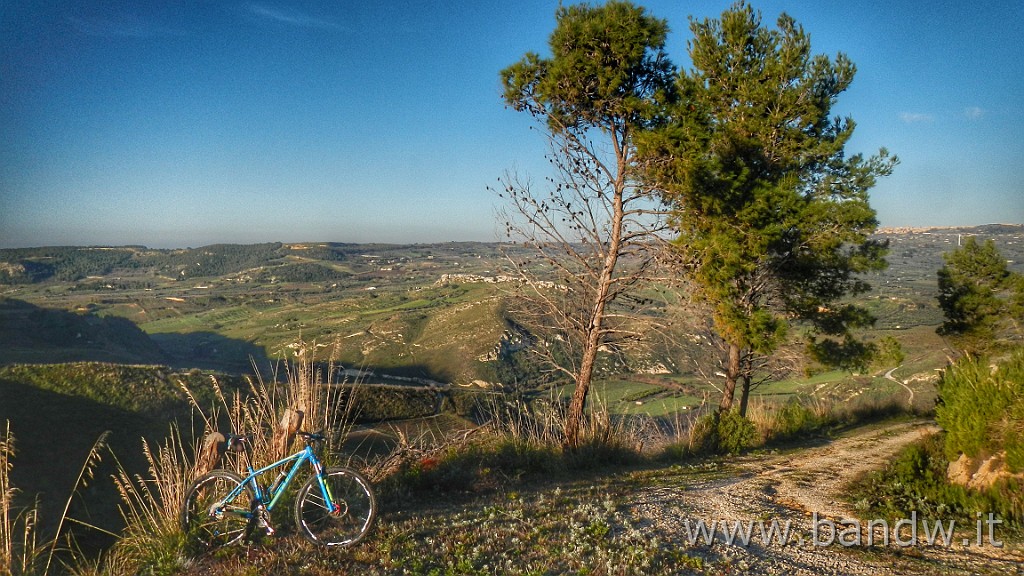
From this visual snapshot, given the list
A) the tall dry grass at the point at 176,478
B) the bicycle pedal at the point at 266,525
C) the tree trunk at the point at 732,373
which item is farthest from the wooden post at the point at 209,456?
the tree trunk at the point at 732,373

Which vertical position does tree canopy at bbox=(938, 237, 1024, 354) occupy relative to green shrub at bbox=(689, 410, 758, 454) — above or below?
above

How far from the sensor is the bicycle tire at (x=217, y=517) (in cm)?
453

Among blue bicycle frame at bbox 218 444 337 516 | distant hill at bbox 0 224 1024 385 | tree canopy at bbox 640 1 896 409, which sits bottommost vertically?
distant hill at bbox 0 224 1024 385

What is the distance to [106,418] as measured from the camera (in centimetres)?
1636

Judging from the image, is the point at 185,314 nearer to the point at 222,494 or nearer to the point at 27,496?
the point at 27,496

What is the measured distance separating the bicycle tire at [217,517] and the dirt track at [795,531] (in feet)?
10.4

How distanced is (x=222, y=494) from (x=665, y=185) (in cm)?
740

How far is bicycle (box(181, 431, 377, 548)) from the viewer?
4.53 meters

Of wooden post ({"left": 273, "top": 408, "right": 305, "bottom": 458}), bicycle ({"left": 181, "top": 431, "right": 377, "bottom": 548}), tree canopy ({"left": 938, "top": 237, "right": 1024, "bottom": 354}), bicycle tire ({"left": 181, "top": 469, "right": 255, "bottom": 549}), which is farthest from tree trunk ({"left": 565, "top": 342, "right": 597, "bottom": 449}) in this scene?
tree canopy ({"left": 938, "top": 237, "right": 1024, "bottom": 354})

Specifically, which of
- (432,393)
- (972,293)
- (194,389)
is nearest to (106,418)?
(194,389)

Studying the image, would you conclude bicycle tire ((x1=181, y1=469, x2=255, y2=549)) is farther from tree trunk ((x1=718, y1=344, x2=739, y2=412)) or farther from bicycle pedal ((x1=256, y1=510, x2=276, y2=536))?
tree trunk ((x1=718, y1=344, x2=739, y2=412))

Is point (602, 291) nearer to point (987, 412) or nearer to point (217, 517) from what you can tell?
point (987, 412)

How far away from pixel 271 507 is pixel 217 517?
1.26 feet

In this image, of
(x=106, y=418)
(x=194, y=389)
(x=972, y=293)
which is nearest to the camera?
(x=106, y=418)
